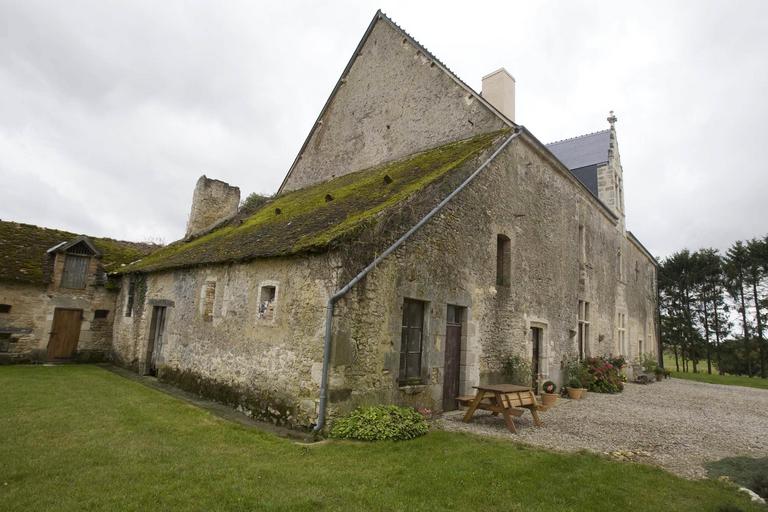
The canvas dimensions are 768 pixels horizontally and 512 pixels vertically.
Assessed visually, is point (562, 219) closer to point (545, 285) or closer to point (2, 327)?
point (545, 285)

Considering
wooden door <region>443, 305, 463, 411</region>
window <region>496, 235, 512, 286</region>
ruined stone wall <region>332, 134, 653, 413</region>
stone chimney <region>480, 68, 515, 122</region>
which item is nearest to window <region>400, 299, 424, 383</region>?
ruined stone wall <region>332, 134, 653, 413</region>

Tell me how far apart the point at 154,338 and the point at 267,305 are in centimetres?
646

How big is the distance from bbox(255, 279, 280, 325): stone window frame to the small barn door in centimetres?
547

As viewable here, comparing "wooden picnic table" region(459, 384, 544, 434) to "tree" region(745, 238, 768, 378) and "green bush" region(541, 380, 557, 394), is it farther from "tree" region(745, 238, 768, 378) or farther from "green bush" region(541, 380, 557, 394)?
"tree" region(745, 238, 768, 378)

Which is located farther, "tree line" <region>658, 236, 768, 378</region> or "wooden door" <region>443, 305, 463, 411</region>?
"tree line" <region>658, 236, 768, 378</region>

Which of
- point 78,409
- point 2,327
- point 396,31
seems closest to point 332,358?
point 78,409

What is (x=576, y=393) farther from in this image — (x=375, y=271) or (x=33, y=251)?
(x=33, y=251)

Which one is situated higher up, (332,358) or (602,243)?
(602,243)

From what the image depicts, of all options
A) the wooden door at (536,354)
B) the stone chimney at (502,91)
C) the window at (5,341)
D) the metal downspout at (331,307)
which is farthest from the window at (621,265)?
the window at (5,341)

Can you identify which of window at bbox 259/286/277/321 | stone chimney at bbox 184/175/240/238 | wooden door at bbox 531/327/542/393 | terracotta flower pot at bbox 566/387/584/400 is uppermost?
stone chimney at bbox 184/175/240/238

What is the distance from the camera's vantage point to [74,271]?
47.2 feet

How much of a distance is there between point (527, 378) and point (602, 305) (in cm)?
716

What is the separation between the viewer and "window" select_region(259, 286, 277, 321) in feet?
24.4

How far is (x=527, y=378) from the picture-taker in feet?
32.9
